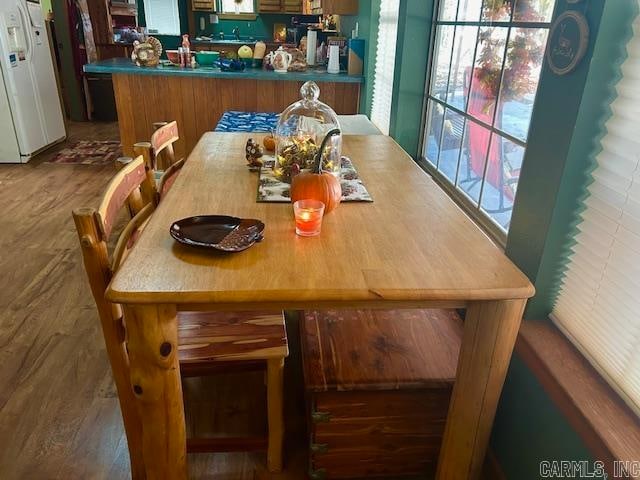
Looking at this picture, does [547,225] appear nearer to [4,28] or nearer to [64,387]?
[64,387]

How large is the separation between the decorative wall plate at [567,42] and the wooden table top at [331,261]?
1.37ft

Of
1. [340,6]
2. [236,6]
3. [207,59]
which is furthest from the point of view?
[236,6]

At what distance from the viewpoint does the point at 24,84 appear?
4.31 meters

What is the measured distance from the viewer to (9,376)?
180cm

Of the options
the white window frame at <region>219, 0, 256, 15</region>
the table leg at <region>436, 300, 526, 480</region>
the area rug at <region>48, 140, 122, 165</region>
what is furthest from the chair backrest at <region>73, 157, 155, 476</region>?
the white window frame at <region>219, 0, 256, 15</region>

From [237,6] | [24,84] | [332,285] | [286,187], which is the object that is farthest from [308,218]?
[237,6]

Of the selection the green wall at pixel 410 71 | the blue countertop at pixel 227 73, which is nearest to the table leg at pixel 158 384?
the green wall at pixel 410 71

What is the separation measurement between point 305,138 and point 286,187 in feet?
0.78

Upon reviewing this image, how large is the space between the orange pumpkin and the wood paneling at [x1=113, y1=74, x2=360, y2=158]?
2644mm

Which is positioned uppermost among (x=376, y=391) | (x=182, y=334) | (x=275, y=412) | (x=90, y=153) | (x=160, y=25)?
(x=160, y=25)

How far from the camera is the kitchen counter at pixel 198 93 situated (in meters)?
3.69

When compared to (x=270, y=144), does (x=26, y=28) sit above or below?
above

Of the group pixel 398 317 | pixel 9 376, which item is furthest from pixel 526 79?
pixel 9 376

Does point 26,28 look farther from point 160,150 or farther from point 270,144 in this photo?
point 270,144
